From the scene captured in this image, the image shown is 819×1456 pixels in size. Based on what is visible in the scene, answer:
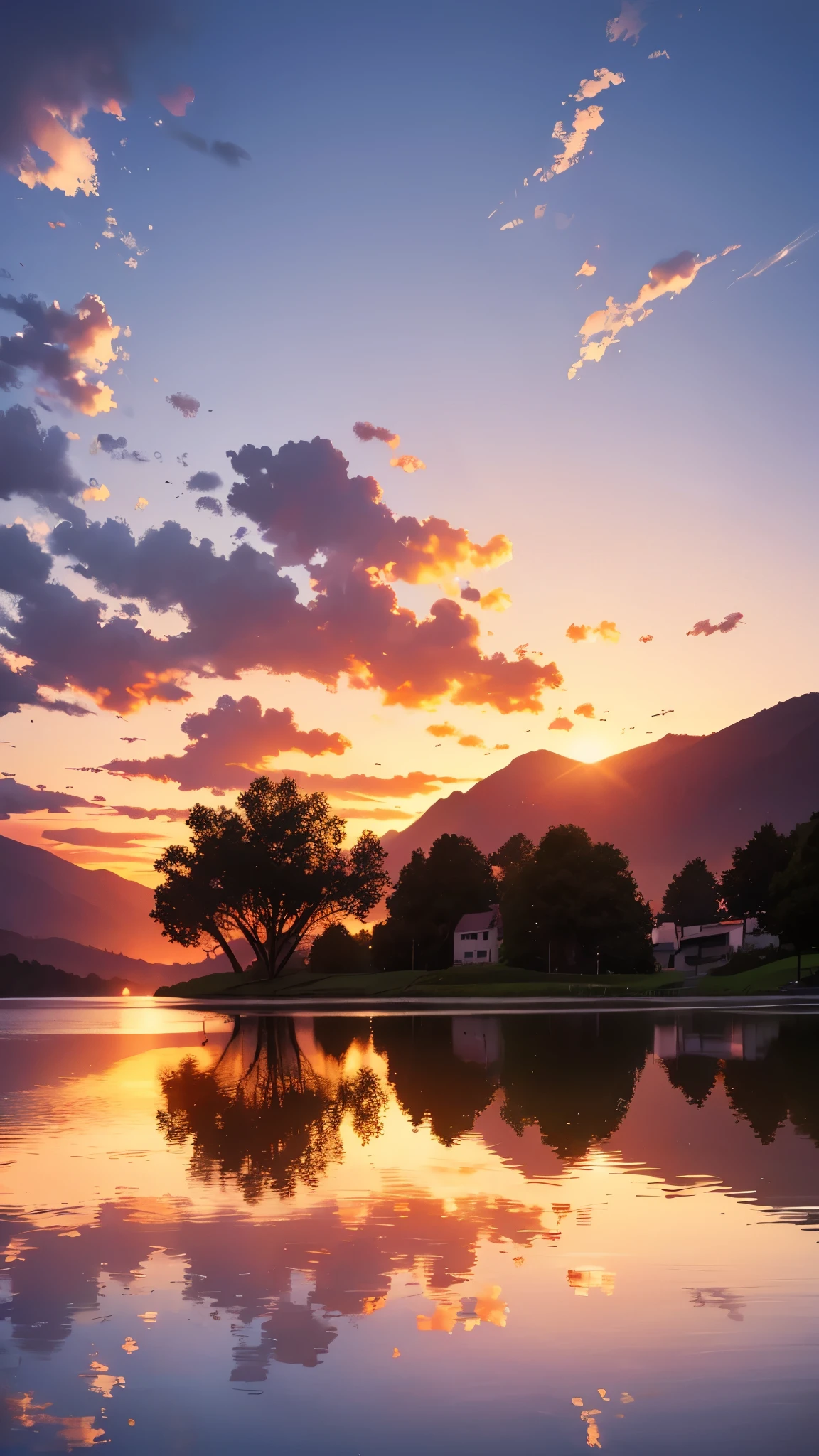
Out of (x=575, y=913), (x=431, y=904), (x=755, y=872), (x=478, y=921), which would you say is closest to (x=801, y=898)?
(x=575, y=913)

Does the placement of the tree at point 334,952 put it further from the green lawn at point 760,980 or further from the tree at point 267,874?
the green lawn at point 760,980

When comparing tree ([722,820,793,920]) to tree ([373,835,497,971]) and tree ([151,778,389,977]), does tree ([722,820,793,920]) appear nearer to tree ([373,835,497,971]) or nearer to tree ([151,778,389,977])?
tree ([373,835,497,971])

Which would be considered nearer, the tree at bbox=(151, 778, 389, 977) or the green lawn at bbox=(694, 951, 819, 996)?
the green lawn at bbox=(694, 951, 819, 996)

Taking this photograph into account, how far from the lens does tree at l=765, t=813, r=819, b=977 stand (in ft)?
339

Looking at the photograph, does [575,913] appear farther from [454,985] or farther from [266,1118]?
[266,1118]

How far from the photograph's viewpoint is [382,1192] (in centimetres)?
1437

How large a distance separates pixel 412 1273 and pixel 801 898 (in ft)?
328

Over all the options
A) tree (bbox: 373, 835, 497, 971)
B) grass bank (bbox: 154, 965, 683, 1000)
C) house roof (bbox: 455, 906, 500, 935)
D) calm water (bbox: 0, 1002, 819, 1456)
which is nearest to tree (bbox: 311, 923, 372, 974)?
tree (bbox: 373, 835, 497, 971)

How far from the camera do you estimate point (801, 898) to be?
341 ft

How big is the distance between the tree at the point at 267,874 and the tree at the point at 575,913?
17308mm

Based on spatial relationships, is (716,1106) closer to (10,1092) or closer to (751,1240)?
(751,1240)

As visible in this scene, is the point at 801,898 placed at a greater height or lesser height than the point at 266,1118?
greater

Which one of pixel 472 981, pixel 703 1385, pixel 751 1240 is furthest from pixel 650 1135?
pixel 472 981

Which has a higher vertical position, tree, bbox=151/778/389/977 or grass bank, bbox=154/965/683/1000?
tree, bbox=151/778/389/977
